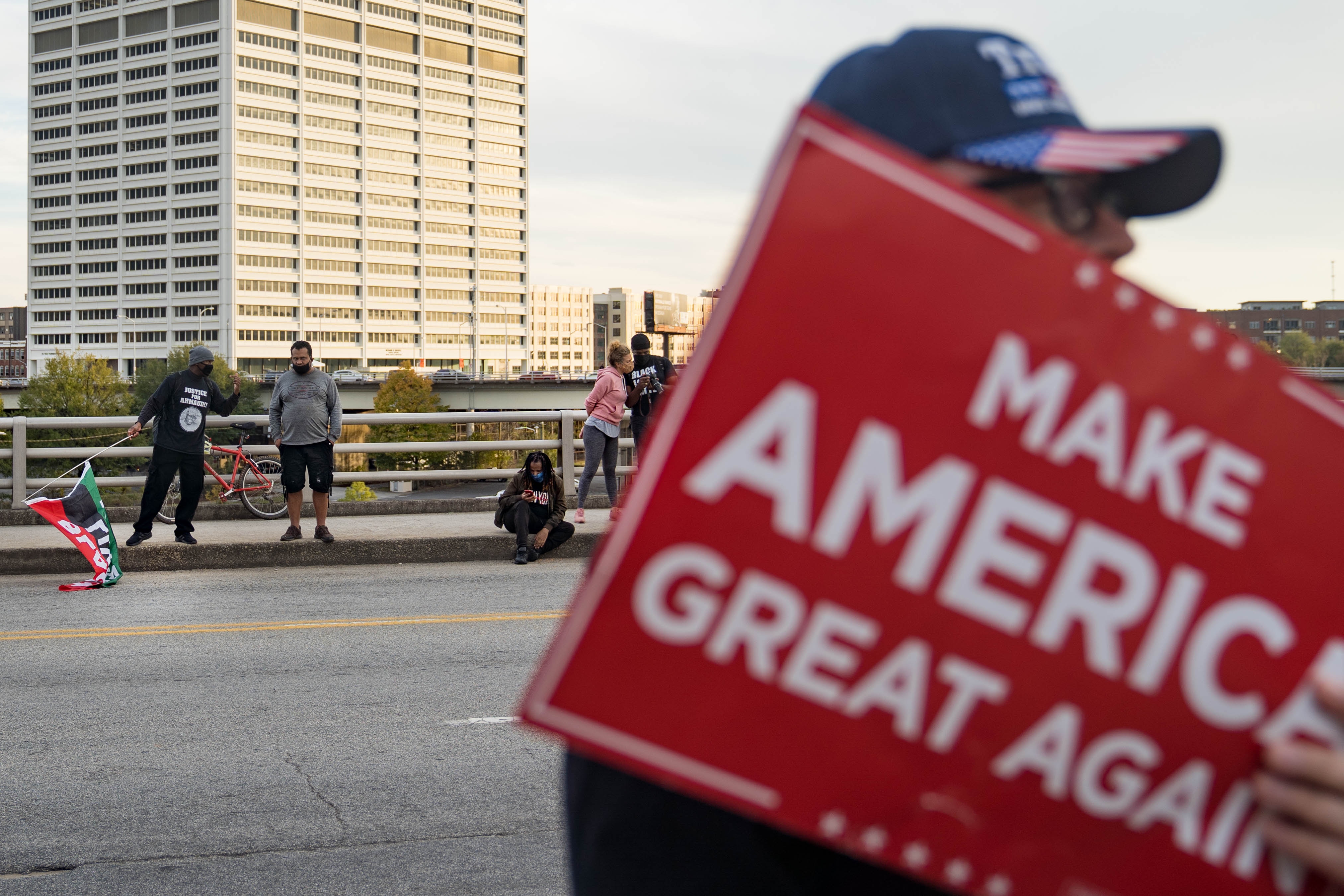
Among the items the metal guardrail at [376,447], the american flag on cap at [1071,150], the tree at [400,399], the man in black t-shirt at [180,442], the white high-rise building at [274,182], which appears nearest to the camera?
the american flag on cap at [1071,150]

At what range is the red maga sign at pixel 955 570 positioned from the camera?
0.86 metres

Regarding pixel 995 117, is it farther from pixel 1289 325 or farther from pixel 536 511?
pixel 1289 325

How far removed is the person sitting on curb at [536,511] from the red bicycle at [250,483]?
3.55 m

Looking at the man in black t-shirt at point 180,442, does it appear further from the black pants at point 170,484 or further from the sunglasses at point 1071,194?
the sunglasses at point 1071,194

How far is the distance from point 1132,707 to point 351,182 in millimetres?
154970

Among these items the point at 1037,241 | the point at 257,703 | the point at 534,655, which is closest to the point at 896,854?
the point at 1037,241

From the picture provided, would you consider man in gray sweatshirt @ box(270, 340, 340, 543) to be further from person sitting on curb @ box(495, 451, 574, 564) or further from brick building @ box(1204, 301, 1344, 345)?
brick building @ box(1204, 301, 1344, 345)

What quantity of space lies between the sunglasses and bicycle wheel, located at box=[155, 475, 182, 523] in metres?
11.9

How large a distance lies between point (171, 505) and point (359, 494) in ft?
9.32

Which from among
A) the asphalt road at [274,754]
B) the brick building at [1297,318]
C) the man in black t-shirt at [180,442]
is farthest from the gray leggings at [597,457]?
the brick building at [1297,318]

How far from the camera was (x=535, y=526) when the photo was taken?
Answer: 1214cm

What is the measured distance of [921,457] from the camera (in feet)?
2.91

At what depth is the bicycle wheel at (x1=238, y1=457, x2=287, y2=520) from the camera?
1434cm

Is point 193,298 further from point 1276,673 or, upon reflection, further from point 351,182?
point 1276,673
